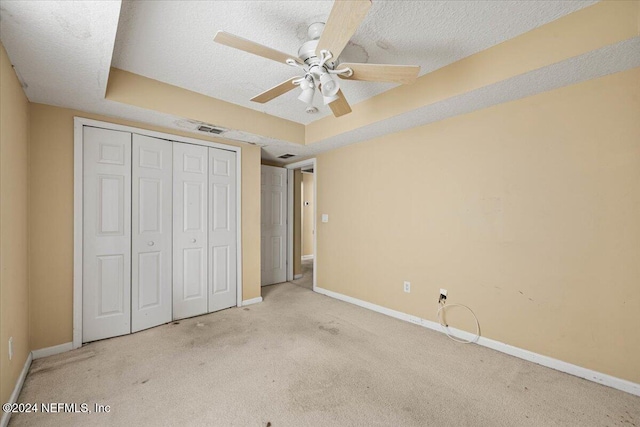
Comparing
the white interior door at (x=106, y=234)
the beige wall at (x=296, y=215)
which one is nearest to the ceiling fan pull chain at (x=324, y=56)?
the white interior door at (x=106, y=234)

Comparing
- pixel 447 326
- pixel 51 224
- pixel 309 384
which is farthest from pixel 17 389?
pixel 447 326

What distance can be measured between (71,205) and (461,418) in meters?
3.44

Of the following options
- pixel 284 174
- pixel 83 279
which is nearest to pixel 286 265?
pixel 284 174

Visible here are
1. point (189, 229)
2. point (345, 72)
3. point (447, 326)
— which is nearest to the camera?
point (345, 72)

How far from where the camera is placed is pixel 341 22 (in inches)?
51.6

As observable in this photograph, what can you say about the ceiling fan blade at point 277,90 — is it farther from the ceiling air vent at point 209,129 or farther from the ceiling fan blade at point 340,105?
the ceiling air vent at point 209,129

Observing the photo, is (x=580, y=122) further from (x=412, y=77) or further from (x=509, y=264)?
(x=412, y=77)

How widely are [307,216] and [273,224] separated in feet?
8.56

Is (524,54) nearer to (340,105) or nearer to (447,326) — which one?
(340,105)

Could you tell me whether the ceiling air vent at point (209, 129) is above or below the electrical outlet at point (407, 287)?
above

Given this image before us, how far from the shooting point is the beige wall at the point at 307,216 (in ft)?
22.9

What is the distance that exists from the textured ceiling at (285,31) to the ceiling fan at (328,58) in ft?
0.83

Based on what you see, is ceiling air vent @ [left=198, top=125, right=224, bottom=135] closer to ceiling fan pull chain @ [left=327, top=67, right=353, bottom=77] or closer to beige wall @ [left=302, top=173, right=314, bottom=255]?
ceiling fan pull chain @ [left=327, top=67, right=353, bottom=77]

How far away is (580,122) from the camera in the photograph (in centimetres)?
198
